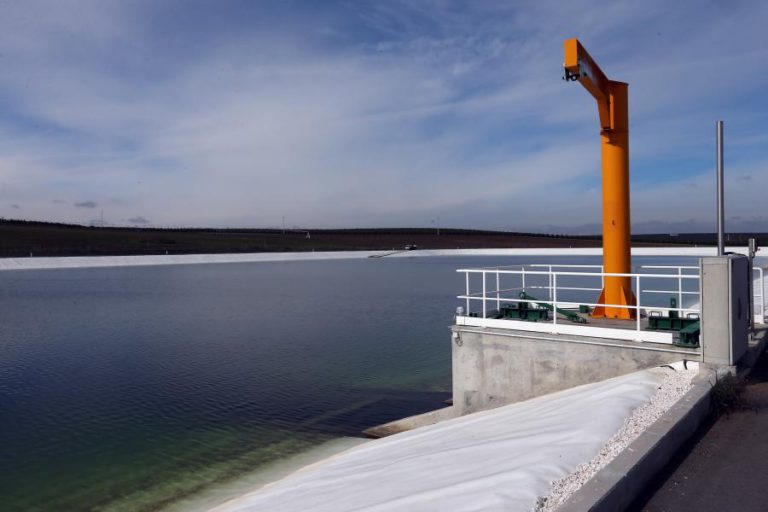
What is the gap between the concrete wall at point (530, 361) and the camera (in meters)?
8.02

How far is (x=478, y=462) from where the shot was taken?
17.0ft

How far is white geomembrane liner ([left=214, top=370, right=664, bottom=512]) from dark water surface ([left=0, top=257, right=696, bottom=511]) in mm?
2563

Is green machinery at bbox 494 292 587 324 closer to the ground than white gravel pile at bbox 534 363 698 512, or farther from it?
farther from it

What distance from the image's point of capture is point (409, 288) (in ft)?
122

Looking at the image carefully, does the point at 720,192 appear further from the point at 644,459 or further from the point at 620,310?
the point at 644,459

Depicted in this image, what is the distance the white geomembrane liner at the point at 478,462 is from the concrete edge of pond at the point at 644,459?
0.30m

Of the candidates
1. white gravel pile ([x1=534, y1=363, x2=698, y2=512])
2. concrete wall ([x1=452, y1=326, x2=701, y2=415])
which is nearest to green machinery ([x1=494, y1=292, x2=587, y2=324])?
concrete wall ([x1=452, y1=326, x2=701, y2=415])

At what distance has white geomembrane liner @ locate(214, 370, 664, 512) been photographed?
4.42 metres

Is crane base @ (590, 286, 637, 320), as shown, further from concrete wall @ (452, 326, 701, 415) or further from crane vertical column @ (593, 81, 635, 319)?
concrete wall @ (452, 326, 701, 415)

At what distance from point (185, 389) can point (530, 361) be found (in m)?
8.03

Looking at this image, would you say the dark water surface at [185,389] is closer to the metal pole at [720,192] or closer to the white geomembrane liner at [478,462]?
the white geomembrane liner at [478,462]

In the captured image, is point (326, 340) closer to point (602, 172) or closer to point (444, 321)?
point (444, 321)

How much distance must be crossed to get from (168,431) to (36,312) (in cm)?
2064

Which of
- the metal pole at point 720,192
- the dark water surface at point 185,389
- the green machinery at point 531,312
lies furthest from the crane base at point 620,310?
the dark water surface at point 185,389
